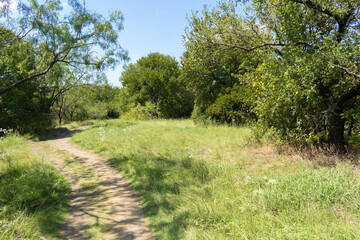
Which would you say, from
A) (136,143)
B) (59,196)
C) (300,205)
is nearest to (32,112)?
(136,143)

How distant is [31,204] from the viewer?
442cm

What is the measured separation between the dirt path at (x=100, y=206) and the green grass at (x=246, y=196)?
0.30 meters

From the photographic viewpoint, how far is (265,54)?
772 cm

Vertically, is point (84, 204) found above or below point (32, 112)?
below

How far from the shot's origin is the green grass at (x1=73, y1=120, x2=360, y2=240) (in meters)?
2.99

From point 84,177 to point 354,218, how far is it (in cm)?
712

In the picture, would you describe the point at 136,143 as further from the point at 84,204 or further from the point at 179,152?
the point at 84,204

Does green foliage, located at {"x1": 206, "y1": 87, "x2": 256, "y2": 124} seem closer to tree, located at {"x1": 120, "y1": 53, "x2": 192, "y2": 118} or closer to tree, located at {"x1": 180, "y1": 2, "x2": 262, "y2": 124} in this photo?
tree, located at {"x1": 180, "y1": 2, "x2": 262, "y2": 124}

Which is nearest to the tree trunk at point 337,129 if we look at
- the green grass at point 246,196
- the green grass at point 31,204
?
the green grass at point 246,196

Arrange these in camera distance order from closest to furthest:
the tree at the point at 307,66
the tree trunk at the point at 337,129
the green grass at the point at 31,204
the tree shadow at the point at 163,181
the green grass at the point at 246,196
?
1. the green grass at the point at 246,196
2. the green grass at the point at 31,204
3. the tree shadow at the point at 163,181
4. the tree at the point at 307,66
5. the tree trunk at the point at 337,129

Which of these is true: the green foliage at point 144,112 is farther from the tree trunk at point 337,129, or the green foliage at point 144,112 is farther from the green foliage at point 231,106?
the tree trunk at point 337,129

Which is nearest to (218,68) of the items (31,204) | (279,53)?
(279,53)

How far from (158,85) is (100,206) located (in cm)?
2446

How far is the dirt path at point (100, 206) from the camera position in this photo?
12.9 feet
